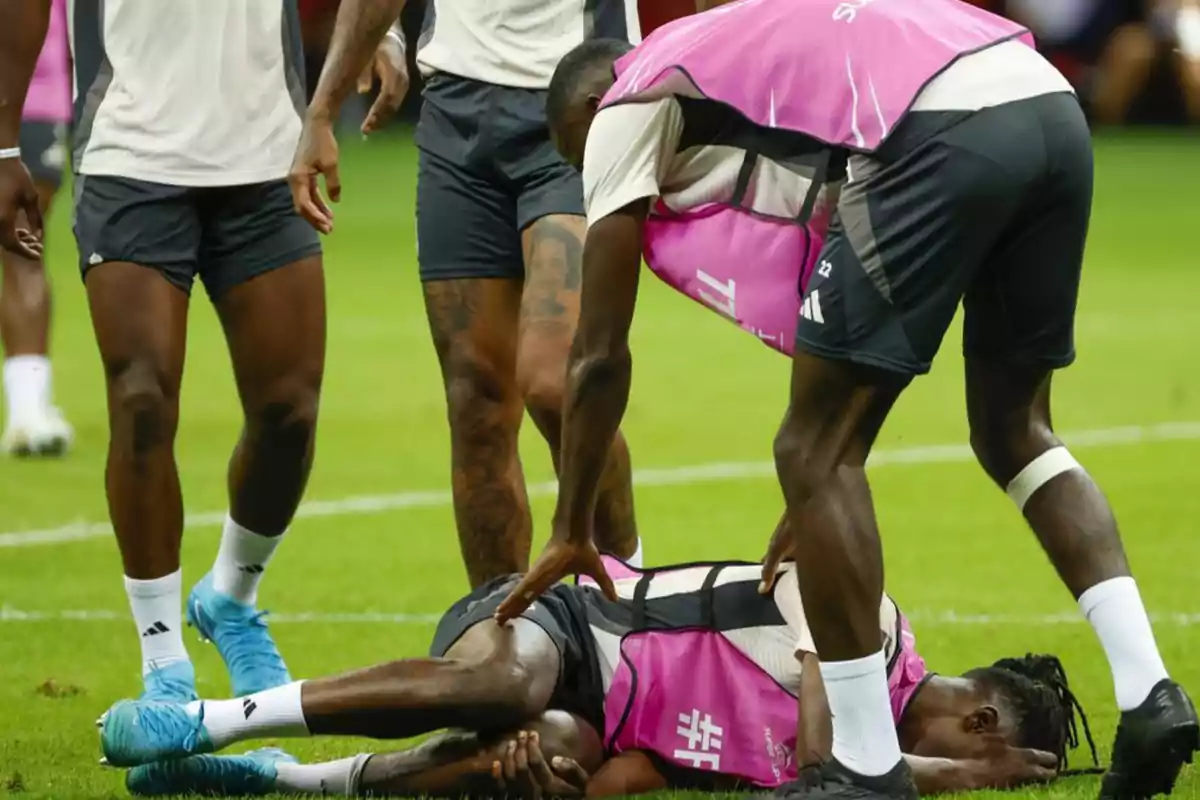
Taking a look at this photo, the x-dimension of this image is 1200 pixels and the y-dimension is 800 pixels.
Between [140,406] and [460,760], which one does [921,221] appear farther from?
[140,406]

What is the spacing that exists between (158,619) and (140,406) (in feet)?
1.96

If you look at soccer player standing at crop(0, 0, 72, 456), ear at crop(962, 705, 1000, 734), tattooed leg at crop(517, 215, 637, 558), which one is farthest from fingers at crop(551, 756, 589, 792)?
soccer player standing at crop(0, 0, 72, 456)

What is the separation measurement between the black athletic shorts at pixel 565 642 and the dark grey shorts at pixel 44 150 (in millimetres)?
6432

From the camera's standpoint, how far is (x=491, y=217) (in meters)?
6.98

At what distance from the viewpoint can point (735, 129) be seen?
17.5 feet

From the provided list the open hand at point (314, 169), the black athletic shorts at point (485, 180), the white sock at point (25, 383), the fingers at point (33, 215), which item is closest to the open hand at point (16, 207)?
the fingers at point (33, 215)

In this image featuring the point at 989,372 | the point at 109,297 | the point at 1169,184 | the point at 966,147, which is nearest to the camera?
the point at 966,147

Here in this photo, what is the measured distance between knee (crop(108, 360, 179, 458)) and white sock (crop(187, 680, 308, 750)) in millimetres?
1075

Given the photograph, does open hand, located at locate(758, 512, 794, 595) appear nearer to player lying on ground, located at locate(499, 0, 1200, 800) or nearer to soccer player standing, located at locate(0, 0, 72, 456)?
player lying on ground, located at locate(499, 0, 1200, 800)

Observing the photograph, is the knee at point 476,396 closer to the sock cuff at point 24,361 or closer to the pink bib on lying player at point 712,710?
the pink bib on lying player at point 712,710

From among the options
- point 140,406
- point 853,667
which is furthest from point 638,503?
point 853,667

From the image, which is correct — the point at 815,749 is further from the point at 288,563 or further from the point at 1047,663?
the point at 288,563

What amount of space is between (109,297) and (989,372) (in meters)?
2.42

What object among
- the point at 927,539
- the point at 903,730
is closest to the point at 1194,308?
the point at 927,539
